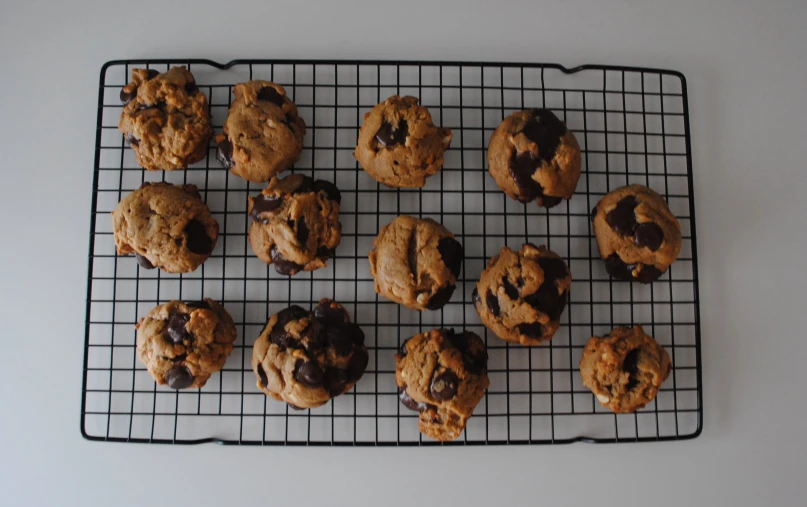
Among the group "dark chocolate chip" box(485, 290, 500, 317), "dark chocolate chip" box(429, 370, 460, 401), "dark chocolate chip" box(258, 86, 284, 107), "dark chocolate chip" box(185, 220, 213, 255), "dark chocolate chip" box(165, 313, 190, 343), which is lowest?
"dark chocolate chip" box(429, 370, 460, 401)

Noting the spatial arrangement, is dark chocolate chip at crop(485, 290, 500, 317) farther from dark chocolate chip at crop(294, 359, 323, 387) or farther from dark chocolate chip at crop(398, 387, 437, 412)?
dark chocolate chip at crop(294, 359, 323, 387)

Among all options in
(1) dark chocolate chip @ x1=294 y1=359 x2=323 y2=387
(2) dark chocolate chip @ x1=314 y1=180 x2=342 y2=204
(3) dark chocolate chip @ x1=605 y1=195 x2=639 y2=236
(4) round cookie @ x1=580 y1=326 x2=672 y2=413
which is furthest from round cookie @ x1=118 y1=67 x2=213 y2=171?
(4) round cookie @ x1=580 y1=326 x2=672 y2=413

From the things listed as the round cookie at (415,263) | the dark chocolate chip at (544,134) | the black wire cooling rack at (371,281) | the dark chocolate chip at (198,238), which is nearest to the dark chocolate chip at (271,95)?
the black wire cooling rack at (371,281)

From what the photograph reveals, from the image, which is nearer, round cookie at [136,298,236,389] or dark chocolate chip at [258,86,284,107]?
round cookie at [136,298,236,389]

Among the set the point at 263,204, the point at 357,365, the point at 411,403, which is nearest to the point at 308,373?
the point at 357,365

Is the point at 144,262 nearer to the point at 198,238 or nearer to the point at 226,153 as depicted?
the point at 198,238

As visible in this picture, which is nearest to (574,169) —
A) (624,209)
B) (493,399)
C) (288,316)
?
(624,209)
